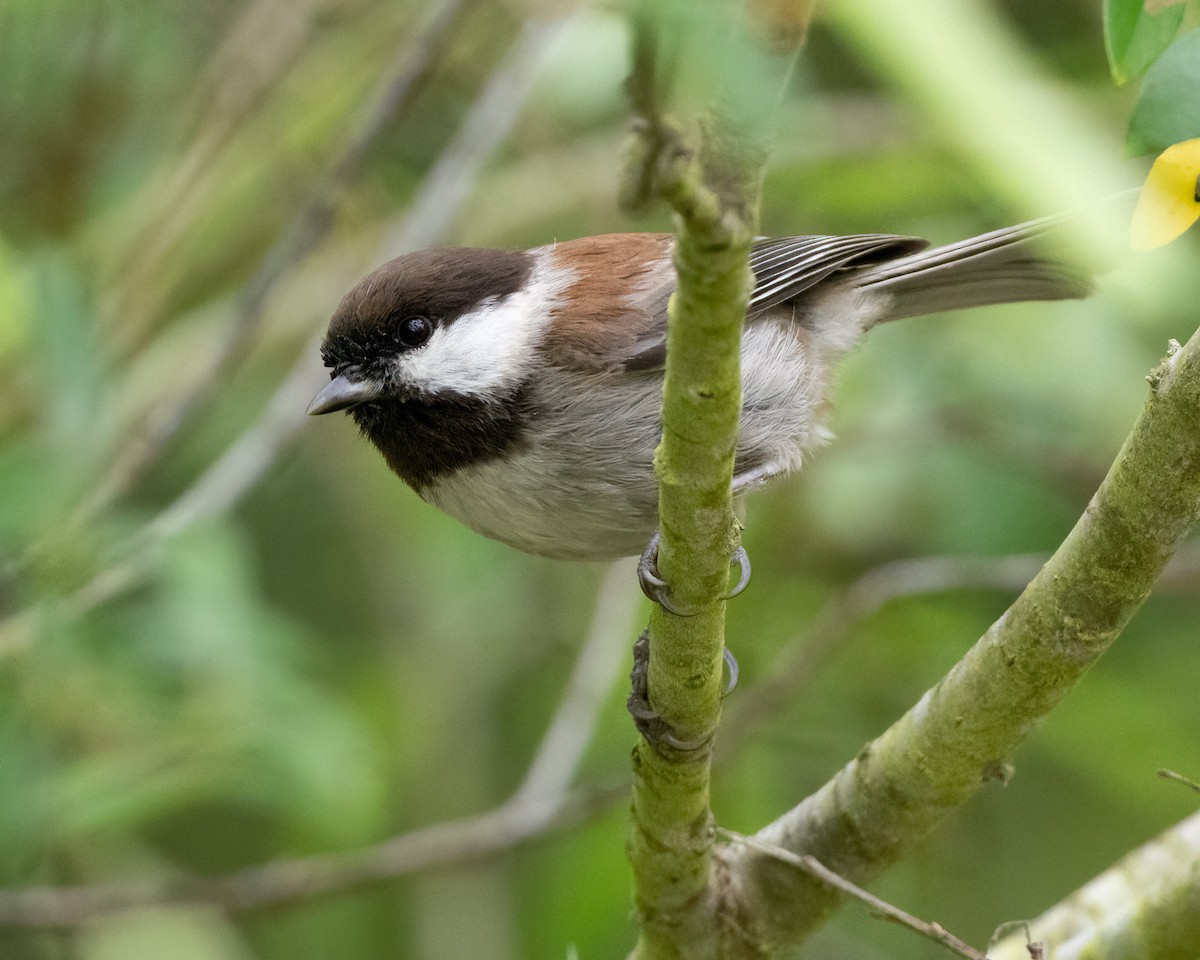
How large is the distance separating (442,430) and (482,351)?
176mm

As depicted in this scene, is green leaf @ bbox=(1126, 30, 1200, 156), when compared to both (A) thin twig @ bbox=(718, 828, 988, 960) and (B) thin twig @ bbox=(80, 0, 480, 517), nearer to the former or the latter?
(A) thin twig @ bbox=(718, 828, 988, 960)

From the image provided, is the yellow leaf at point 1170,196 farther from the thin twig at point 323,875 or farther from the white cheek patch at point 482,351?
the thin twig at point 323,875

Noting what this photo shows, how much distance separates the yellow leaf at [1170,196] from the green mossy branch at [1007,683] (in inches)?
8.0

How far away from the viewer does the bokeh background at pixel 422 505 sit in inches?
119

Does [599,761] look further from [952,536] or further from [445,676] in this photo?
[952,536]

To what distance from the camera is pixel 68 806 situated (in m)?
3.10

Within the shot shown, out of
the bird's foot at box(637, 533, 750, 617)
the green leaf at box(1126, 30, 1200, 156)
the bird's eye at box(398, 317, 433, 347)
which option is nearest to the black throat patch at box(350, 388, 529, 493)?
the bird's eye at box(398, 317, 433, 347)

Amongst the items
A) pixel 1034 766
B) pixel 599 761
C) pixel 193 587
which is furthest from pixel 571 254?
pixel 1034 766

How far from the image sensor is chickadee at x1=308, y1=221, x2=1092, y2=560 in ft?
8.40

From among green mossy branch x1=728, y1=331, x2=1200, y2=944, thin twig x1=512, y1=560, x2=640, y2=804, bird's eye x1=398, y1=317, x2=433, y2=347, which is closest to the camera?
green mossy branch x1=728, y1=331, x2=1200, y2=944

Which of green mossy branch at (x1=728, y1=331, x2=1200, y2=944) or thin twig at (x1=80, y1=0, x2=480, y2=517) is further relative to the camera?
thin twig at (x1=80, y1=0, x2=480, y2=517)

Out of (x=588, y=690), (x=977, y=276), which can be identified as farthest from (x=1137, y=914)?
(x=588, y=690)

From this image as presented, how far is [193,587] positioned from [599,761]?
1.43 m

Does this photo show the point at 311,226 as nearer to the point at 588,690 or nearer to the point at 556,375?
the point at 556,375
